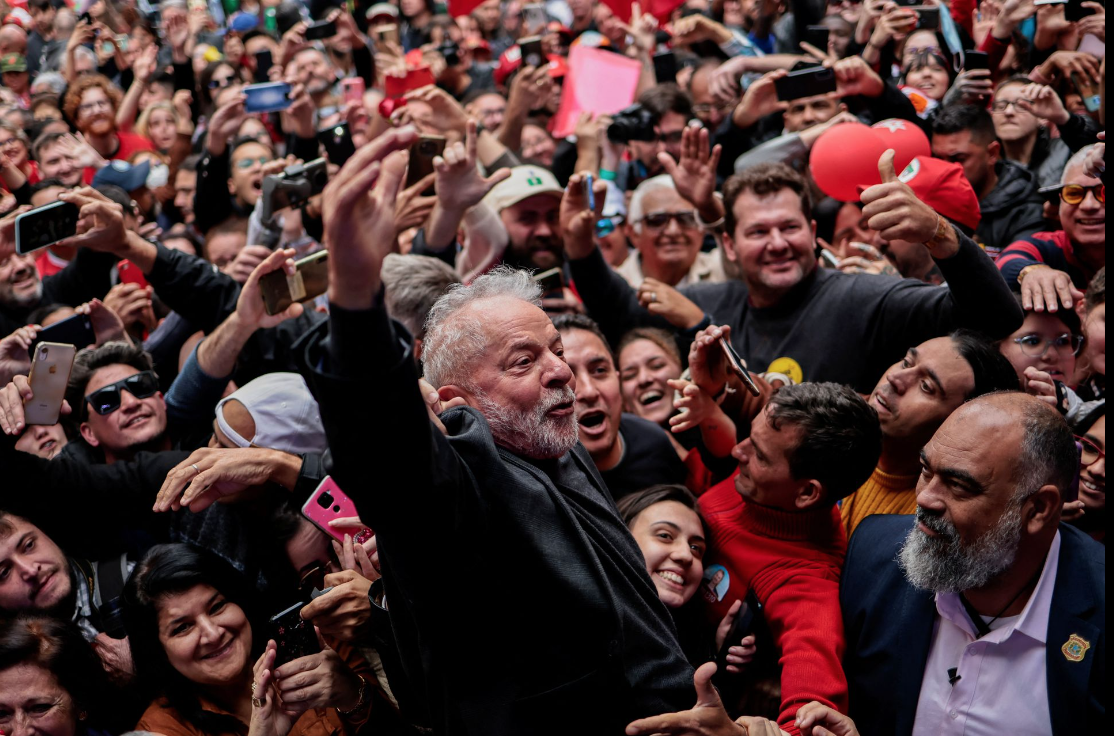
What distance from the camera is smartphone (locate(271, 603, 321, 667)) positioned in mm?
2564

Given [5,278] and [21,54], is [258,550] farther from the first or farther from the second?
[21,54]

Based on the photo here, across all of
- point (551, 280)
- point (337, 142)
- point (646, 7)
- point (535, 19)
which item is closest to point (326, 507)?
point (551, 280)

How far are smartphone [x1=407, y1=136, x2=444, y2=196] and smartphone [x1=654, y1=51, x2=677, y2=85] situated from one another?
2693 millimetres

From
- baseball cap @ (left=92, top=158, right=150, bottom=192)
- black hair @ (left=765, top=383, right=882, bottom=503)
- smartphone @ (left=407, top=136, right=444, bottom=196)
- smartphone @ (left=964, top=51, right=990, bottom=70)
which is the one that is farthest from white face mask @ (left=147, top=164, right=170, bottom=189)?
black hair @ (left=765, top=383, right=882, bottom=503)

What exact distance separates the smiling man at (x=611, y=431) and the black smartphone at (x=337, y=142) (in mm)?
2516

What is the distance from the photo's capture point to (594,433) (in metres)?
3.20

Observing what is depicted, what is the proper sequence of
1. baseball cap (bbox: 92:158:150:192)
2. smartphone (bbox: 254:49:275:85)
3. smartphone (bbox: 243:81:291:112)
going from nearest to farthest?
smartphone (bbox: 243:81:291:112), baseball cap (bbox: 92:158:150:192), smartphone (bbox: 254:49:275:85)

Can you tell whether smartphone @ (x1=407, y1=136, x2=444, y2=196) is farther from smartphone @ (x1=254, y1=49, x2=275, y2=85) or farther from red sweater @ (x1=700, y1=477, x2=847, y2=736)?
smartphone @ (x1=254, y1=49, x2=275, y2=85)

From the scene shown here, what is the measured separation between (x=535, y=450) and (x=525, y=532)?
0.87 feet

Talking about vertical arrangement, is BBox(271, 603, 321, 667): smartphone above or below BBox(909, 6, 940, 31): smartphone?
below

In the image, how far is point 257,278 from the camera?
335 centimetres

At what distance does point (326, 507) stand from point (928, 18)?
4495 millimetres

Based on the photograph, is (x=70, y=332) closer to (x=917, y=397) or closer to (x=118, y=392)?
(x=118, y=392)

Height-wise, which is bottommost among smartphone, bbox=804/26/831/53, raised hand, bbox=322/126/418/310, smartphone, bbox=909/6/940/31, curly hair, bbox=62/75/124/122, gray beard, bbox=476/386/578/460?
curly hair, bbox=62/75/124/122
